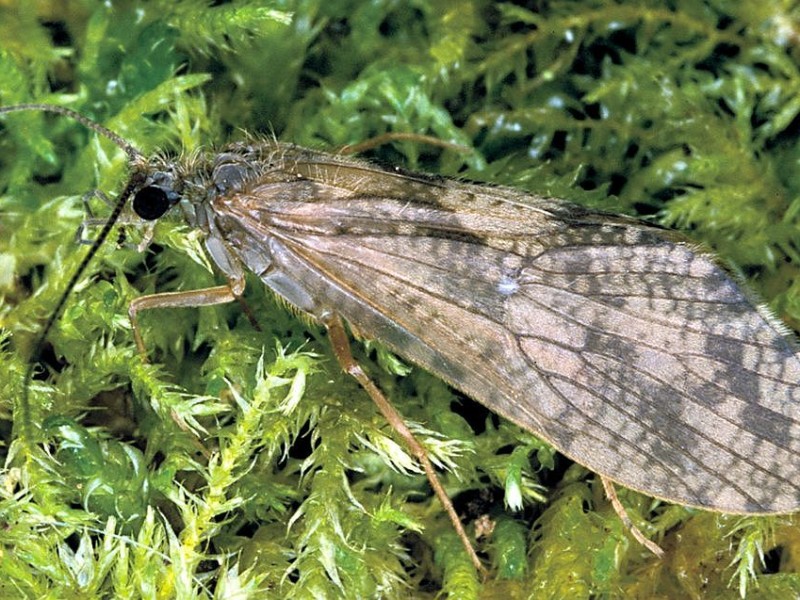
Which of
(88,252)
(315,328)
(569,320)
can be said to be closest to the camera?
(569,320)

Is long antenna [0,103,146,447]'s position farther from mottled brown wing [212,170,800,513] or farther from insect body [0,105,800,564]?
mottled brown wing [212,170,800,513]

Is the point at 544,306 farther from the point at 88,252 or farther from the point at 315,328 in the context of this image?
the point at 88,252

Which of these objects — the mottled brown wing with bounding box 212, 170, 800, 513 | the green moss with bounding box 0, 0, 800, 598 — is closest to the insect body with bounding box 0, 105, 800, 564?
the mottled brown wing with bounding box 212, 170, 800, 513

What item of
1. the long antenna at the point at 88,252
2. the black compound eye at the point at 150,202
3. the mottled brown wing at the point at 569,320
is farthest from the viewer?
the black compound eye at the point at 150,202

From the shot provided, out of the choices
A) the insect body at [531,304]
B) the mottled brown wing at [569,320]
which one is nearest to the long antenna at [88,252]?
the insect body at [531,304]

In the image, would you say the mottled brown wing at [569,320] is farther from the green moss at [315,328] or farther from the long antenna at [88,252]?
the long antenna at [88,252]

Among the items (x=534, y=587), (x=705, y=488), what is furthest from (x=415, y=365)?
(x=705, y=488)

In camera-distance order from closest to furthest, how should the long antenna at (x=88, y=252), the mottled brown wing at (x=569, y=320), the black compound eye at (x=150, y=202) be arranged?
the mottled brown wing at (x=569, y=320) < the long antenna at (x=88, y=252) < the black compound eye at (x=150, y=202)

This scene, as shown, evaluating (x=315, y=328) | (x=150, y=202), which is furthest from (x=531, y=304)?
(x=150, y=202)
